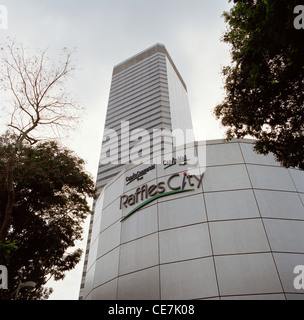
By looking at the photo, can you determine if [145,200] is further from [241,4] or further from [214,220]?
[241,4]

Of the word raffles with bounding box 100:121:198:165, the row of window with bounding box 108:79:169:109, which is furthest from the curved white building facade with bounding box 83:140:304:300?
the row of window with bounding box 108:79:169:109

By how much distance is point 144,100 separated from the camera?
78625 millimetres

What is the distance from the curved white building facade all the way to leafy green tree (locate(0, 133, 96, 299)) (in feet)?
11.2

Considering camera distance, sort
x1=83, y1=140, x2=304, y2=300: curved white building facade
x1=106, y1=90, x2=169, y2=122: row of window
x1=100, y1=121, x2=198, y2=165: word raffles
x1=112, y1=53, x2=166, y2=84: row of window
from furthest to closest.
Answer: x1=112, y1=53, x2=166, y2=84: row of window
x1=106, y1=90, x2=169, y2=122: row of window
x1=100, y1=121, x2=198, y2=165: word raffles
x1=83, y1=140, x2=304, y2=300: curved white building facade

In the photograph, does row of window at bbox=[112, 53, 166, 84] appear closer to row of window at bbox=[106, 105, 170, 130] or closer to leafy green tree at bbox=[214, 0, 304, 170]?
row of window at bbox=[106, 105, 170, 130]

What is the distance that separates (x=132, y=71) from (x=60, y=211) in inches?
3300

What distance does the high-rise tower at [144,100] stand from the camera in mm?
71794

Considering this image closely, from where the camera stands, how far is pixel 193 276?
10844 mm

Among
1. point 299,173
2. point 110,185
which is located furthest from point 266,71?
point 110,185

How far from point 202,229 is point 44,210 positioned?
1176 centimetres

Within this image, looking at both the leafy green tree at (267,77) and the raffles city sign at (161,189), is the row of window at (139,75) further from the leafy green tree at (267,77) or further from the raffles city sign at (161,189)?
the leafy green tree at (267,77)

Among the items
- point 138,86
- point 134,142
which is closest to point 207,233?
point 134,142

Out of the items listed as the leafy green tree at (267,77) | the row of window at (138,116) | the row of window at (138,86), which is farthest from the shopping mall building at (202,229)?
the row of window at (138,86)

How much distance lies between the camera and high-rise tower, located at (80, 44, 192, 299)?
7179cm
